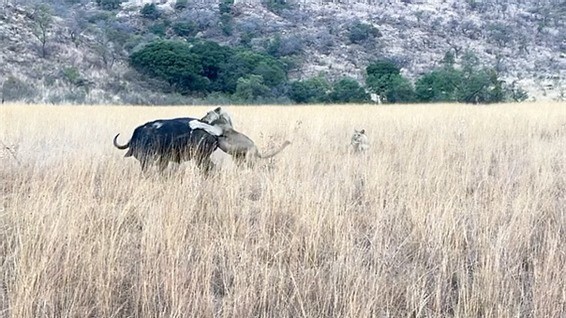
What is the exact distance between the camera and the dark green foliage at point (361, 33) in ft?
135

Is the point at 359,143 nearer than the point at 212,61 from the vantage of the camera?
Yes

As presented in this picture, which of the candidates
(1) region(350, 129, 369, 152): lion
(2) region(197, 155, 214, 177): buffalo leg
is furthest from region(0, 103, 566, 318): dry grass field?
(1) region(350, 129, 369, 152): lion

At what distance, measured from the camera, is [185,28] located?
41.5 metres

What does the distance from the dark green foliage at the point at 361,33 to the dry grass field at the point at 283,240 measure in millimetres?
36478

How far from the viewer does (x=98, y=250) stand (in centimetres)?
278

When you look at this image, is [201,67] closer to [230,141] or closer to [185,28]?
[185,28]

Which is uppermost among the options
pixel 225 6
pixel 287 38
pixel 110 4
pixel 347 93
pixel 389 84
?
pixel 110 4

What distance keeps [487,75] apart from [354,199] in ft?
72.6

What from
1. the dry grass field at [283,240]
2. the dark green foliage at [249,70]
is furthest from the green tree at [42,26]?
the dry grass field at [283,240]

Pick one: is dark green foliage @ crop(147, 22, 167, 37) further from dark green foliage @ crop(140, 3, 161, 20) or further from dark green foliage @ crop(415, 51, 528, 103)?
dark green foliage @ crop(415, 51, 528, 103)

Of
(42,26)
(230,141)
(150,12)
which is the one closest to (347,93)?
(42,26)

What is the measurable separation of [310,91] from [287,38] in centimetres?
1250

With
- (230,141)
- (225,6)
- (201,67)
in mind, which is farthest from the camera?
(225,6)

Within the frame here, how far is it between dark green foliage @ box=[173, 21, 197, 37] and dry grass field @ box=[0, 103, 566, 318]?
1457 inches
